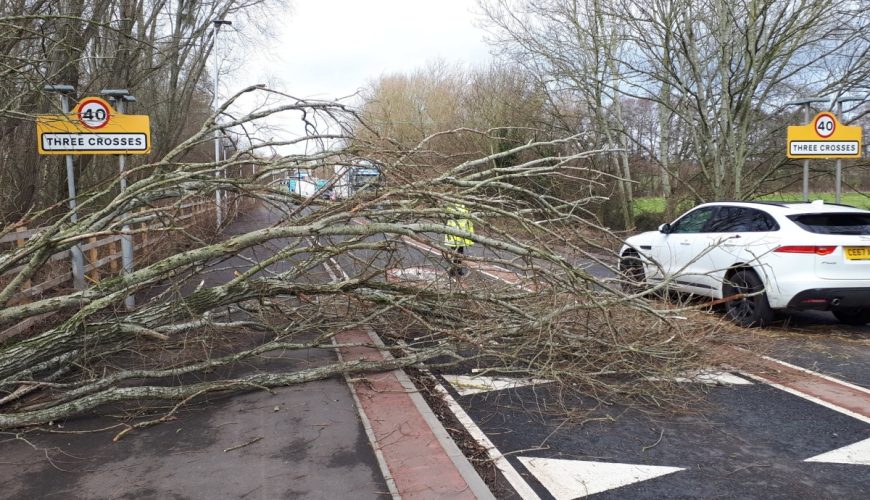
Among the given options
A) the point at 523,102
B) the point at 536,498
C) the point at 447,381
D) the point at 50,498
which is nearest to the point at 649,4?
the point at 523,102

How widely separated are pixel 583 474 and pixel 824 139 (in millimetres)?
11598

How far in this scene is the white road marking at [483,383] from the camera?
5.37m

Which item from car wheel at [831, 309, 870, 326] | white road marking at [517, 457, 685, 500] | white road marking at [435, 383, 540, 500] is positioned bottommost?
white road marking at [517, 457, 685, 500]

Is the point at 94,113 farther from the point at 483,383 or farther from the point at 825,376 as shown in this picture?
the point at 825,376

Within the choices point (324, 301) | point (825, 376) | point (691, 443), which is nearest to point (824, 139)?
point (825, 376)

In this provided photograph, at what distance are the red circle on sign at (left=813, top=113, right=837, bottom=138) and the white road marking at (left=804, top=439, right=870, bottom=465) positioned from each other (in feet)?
33.5

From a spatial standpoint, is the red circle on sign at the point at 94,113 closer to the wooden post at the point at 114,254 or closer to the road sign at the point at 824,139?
the wooden post at the point at 114,254

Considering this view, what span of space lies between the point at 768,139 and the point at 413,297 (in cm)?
1456

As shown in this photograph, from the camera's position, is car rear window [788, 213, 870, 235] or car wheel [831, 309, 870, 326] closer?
car rear window [788, 213, 870, 235]

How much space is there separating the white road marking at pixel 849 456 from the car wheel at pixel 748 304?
3.25 m

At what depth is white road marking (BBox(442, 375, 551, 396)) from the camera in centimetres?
537

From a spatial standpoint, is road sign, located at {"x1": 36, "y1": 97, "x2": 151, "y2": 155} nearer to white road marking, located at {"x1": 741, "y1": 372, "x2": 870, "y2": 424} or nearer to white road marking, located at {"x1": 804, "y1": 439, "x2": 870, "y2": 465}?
white road marking, located at {"x1": 741, "y1": 372, "x2": 870, "y2": 424}

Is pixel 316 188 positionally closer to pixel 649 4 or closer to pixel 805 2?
pixel 649 4

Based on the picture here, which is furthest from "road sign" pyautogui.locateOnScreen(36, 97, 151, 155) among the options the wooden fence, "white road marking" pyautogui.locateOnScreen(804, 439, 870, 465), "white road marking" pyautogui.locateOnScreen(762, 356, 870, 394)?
"white road marking" pyautogui.locateOnScreen(804, 439, 870, 465)
